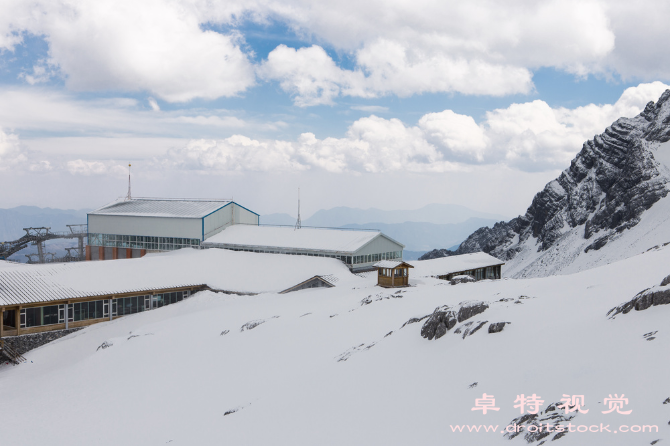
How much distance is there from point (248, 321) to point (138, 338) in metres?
8.77

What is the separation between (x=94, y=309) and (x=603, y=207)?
102075mm

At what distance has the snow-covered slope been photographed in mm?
12422

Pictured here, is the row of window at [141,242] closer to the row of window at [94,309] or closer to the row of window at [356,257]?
the row of window at [356,257]

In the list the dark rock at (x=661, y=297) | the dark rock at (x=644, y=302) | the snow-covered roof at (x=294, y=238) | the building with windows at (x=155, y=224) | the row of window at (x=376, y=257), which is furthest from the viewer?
the building with windows at (x=155, y=224)

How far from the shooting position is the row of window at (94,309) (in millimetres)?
40094

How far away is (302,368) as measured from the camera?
21078 mm

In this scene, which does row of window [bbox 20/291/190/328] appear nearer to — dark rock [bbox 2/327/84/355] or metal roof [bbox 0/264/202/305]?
dark rock [bbox 2/327/84/355]

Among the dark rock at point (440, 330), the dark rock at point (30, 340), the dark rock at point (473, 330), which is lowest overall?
the dark rock at point (30, 340)

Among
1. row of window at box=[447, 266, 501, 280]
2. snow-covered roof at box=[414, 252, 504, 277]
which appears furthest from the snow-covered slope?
row of window at box=[447, 266, 501, 280]

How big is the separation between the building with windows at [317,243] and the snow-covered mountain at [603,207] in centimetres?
4485

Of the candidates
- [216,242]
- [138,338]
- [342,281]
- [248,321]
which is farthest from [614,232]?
[138,338]

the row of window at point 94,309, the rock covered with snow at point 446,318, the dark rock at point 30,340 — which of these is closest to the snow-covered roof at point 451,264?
the row of window at point 94,309

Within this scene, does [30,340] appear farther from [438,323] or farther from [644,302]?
[644,302]

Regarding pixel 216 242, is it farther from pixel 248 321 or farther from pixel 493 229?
pixel 493 229
